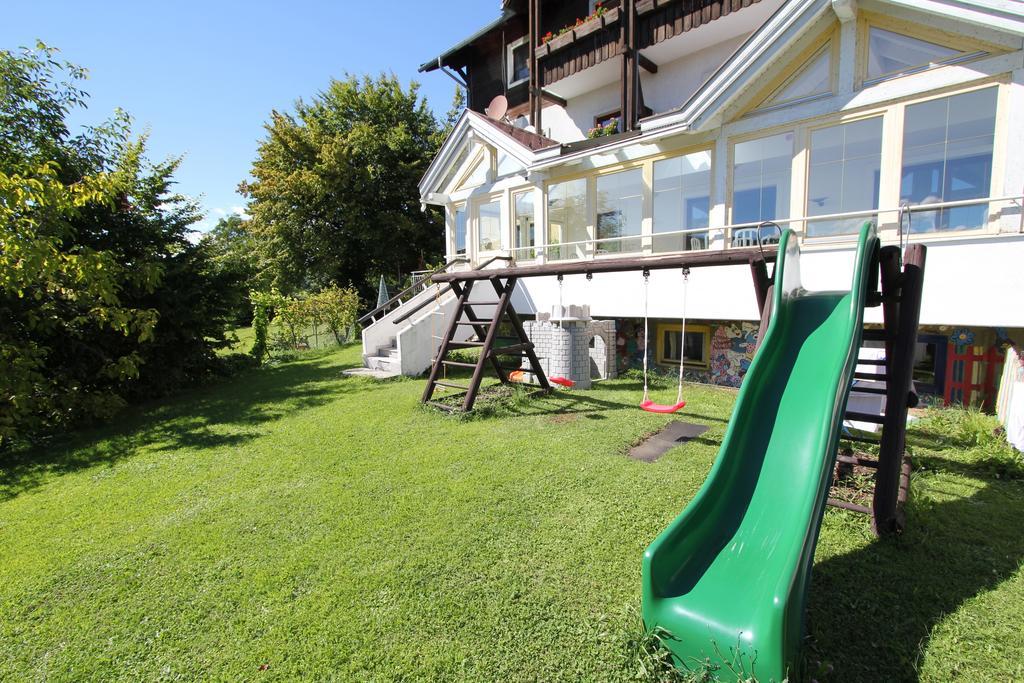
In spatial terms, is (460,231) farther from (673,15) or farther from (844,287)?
(844,287)

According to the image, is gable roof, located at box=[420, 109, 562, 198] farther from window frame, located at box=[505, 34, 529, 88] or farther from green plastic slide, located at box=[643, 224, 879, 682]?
green plastic slide, located at box=[643, 224, 879, 682]

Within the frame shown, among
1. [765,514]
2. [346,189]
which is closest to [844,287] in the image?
[765,514]

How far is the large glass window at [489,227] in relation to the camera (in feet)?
46.7

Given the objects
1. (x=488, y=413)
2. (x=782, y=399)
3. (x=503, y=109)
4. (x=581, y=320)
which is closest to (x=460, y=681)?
(x=782, y=399)

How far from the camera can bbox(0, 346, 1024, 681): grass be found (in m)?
2.75

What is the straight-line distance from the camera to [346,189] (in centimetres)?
2475

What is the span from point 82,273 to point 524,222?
389 inches

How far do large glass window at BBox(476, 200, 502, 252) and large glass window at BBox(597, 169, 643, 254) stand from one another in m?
3.67

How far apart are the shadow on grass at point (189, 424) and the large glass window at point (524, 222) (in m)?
5.55

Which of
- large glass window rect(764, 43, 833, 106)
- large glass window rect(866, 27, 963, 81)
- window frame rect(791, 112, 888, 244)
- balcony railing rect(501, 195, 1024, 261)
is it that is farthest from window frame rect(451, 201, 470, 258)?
large glass window rect(866, 27, 963, 81)

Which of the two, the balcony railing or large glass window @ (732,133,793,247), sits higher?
large glass window @ (732,133,793,247)

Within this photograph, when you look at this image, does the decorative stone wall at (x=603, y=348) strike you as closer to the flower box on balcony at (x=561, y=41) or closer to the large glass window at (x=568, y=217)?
the large glass window at (x=568, y=217)

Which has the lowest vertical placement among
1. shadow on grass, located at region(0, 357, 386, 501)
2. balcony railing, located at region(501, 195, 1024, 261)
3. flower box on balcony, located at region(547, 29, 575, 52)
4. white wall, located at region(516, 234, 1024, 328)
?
shadow on grass, located at region(0, 357, 386, 501)

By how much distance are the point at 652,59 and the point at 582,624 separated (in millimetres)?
13694
